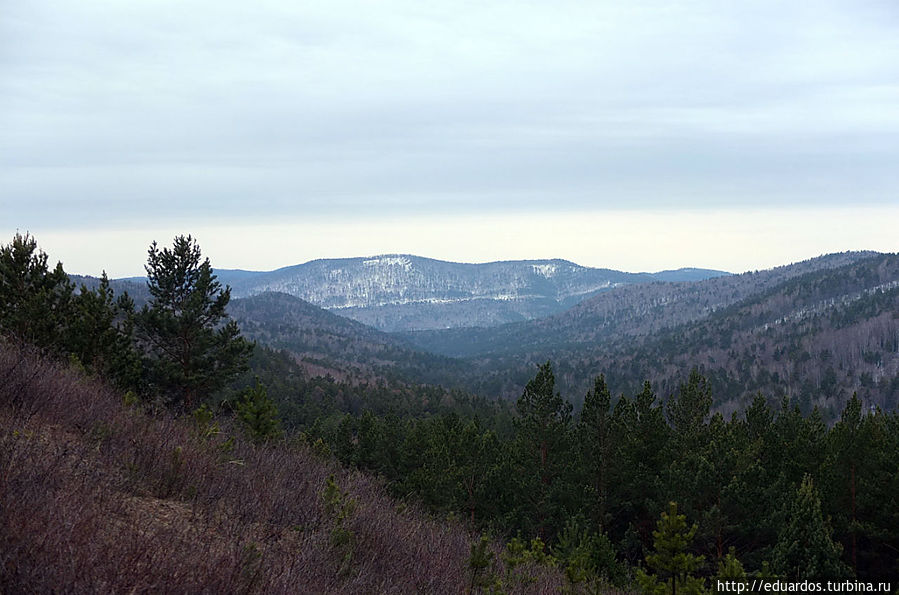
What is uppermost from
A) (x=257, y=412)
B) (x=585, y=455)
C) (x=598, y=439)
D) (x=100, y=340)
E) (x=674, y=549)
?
(x=100, y=340)

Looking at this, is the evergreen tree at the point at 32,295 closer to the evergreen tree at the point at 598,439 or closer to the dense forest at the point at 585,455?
the dense forest at the point at 585,455

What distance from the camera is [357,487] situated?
426 inches

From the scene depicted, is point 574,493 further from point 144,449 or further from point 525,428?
point 144,449

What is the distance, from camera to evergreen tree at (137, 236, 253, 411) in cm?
2322

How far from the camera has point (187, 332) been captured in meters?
23.6

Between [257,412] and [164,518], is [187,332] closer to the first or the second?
[257,412]

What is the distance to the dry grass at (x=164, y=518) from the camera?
13.9 feet

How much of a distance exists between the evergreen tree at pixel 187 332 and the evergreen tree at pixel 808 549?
68.6ft

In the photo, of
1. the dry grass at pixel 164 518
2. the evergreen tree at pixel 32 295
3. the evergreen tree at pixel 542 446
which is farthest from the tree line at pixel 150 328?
the evergreen tree at pixel 542 446

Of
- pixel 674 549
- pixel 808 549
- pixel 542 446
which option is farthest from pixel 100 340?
pixel 808 549

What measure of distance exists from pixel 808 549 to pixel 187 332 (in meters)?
22.8

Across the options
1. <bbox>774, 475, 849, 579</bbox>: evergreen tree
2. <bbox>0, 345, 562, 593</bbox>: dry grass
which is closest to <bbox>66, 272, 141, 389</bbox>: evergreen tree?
<bbox>0, 345, 562, 593</bbox>: dry grass

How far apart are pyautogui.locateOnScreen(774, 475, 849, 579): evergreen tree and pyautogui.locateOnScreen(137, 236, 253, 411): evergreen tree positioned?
2090cm

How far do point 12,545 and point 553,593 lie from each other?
261 inches
